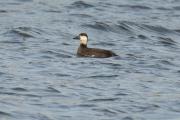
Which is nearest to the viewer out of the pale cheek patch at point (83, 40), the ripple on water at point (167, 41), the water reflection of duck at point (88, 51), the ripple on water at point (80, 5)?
the water reflection of duck at point (88, 51)

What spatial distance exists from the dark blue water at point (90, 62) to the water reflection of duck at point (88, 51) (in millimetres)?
175

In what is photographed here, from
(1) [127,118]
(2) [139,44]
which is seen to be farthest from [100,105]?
(2) [139,44]

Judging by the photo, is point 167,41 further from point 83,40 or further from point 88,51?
point 88,51

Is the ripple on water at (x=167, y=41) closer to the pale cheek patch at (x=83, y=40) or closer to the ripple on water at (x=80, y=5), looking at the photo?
the pale cheek patch at (x=83, y=40)

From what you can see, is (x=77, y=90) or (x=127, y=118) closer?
(x=127, y=118)

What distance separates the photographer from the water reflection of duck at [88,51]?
1941 centimetres

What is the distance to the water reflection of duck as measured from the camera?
63.7ft

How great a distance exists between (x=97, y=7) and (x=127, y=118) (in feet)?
42.4

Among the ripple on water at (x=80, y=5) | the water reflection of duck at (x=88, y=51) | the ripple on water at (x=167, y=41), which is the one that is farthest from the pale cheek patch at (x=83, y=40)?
the ripple on water at (x=80, y=5)

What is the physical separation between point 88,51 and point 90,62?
3.23 feet

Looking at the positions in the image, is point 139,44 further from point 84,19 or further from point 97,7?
point 97,7

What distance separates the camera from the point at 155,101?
1504 centimetres

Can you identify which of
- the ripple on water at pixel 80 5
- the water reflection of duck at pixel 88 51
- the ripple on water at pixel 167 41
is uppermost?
the water reflection of duck at pixel 88 51

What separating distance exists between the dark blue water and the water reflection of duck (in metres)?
0.17
